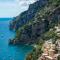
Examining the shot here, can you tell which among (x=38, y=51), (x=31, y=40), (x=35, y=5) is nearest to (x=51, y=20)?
(x=31, y=40)

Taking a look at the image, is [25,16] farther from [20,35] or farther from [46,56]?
Answer: [46,56]

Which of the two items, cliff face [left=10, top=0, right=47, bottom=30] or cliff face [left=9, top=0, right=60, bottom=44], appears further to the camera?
cliff face [left=10, top=0, right=47, bottom=30]

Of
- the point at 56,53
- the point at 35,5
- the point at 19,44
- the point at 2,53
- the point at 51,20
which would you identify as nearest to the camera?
the point at 56,53

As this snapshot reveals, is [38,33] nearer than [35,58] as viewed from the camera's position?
No

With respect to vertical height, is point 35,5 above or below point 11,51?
above

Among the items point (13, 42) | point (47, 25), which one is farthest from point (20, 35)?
point (47, 25)

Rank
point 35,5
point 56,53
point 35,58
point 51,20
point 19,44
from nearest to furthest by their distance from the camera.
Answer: point 56,53 < point 35,58 < point 51,20 < point 19,44 < point 35,5

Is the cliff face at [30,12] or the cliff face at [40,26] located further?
the cliff face at [30,12]

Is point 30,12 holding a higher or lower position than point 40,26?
higher

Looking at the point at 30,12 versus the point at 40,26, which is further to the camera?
the point at 30,12
